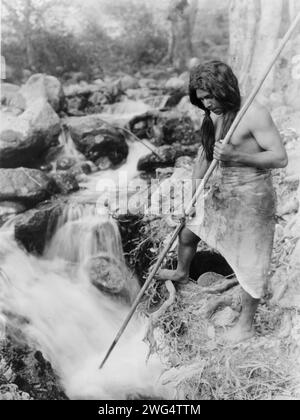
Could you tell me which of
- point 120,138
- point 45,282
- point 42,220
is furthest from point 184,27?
point 45,282

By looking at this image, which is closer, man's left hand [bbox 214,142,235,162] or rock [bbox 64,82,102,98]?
man's left hand [bbox 214,142,235,162]

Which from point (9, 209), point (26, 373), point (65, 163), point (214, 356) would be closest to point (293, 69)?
point (65, 163)

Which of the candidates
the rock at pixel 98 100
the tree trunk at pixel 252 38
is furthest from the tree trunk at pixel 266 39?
the rock at pixel 98 100

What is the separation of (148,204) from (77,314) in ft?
2.29

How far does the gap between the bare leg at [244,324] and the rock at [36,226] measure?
1.07 m

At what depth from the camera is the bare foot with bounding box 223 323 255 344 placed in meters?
2.30

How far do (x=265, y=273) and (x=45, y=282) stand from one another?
1.09 metres

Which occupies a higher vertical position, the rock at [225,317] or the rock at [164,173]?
the rock at [164,173]

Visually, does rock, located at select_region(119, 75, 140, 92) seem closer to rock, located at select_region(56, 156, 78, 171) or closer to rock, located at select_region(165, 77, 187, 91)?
rock, located at select_region(165, 77, 187, 91)

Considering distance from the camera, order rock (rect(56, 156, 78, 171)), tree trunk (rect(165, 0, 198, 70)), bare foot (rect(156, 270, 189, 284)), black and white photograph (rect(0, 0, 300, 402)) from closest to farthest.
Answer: black and white photograph (rect(0, 0, 300, 402)), bare foot (rect(156, 270, 189, 284)), tree trunk (rect(165, 0, 198, 70)), rock (rect(56, 156, 78, 171))

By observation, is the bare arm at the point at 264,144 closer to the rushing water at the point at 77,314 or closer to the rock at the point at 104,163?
the rushing water at the point at 77,314

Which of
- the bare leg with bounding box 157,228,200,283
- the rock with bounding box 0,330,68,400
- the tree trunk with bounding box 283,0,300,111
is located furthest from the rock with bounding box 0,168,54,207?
the tree trunk with bounding box 283,0,300,111

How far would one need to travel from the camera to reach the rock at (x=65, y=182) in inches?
111

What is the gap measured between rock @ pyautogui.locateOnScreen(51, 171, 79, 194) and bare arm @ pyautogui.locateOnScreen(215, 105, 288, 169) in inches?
42.9
